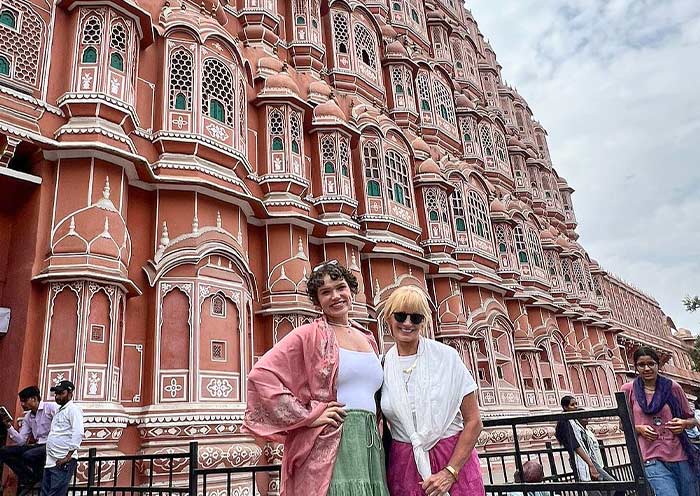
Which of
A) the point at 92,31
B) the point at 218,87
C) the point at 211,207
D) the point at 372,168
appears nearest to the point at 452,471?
the point at 211,207

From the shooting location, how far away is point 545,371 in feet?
68.5

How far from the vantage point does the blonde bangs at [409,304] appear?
2.98m

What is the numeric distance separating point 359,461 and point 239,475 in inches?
274

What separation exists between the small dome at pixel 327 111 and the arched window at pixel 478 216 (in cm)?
727

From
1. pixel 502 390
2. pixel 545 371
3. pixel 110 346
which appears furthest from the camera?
pixel 545 371

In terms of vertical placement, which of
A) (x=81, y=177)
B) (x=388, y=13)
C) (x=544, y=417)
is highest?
(x=388, y=13)

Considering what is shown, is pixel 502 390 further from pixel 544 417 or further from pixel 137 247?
pixel 544 417

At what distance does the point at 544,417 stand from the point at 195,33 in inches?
409

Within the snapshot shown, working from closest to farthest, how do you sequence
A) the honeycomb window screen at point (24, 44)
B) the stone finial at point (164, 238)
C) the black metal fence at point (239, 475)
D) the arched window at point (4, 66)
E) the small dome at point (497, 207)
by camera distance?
the black metal fence at point (239, 475) → the arched window at point (4, 66) → the honeycomb window screen at point (24, 44) → the stone finial at point (164, 238) → the small dome at point (497, 207)

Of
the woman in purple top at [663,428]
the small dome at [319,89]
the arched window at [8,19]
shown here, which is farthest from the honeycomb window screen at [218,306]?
the small dome at [319,89]

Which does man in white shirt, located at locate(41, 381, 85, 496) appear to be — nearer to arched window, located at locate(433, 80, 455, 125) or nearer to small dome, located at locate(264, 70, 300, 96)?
small dome, located at locate(264, 70, 300, 96)

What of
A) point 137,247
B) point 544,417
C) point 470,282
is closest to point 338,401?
point 544,417

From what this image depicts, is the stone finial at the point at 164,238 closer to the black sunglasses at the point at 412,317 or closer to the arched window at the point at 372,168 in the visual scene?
the arched window at the point at 372,168

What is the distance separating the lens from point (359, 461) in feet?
8.93
